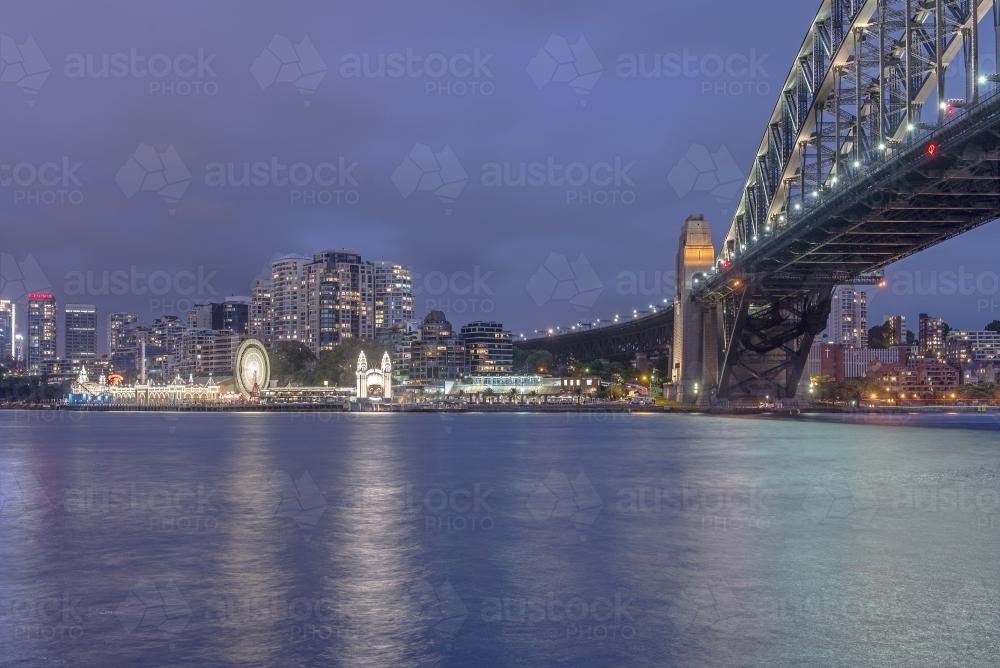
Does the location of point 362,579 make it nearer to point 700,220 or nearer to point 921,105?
point 921,105

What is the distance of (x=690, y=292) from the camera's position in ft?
290

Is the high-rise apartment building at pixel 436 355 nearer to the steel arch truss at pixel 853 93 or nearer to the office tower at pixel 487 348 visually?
the office tower at pixel 487 348

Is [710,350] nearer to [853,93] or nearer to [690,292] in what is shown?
[690,292]

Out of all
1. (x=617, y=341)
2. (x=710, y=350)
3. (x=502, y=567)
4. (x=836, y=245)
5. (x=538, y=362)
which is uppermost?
(x=836, y=245)

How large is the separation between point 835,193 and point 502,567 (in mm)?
35424

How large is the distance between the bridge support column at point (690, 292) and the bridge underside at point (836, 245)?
2122 millimetres

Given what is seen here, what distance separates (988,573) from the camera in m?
16.7

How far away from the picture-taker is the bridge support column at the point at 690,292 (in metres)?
90.2

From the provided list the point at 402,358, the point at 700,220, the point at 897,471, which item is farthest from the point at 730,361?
the point at 402,358

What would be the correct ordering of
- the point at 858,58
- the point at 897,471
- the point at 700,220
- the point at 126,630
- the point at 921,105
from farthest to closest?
the point at 700,220 → the point at 858,58 → the point at 921,105 → the point at 897,471 → the point at 126,630

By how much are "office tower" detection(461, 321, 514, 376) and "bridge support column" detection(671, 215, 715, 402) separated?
88.5m

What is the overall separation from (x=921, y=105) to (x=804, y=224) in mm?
10202

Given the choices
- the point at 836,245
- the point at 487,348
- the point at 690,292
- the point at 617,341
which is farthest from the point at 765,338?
the point at 487,348

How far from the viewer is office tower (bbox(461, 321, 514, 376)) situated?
18350 cm
